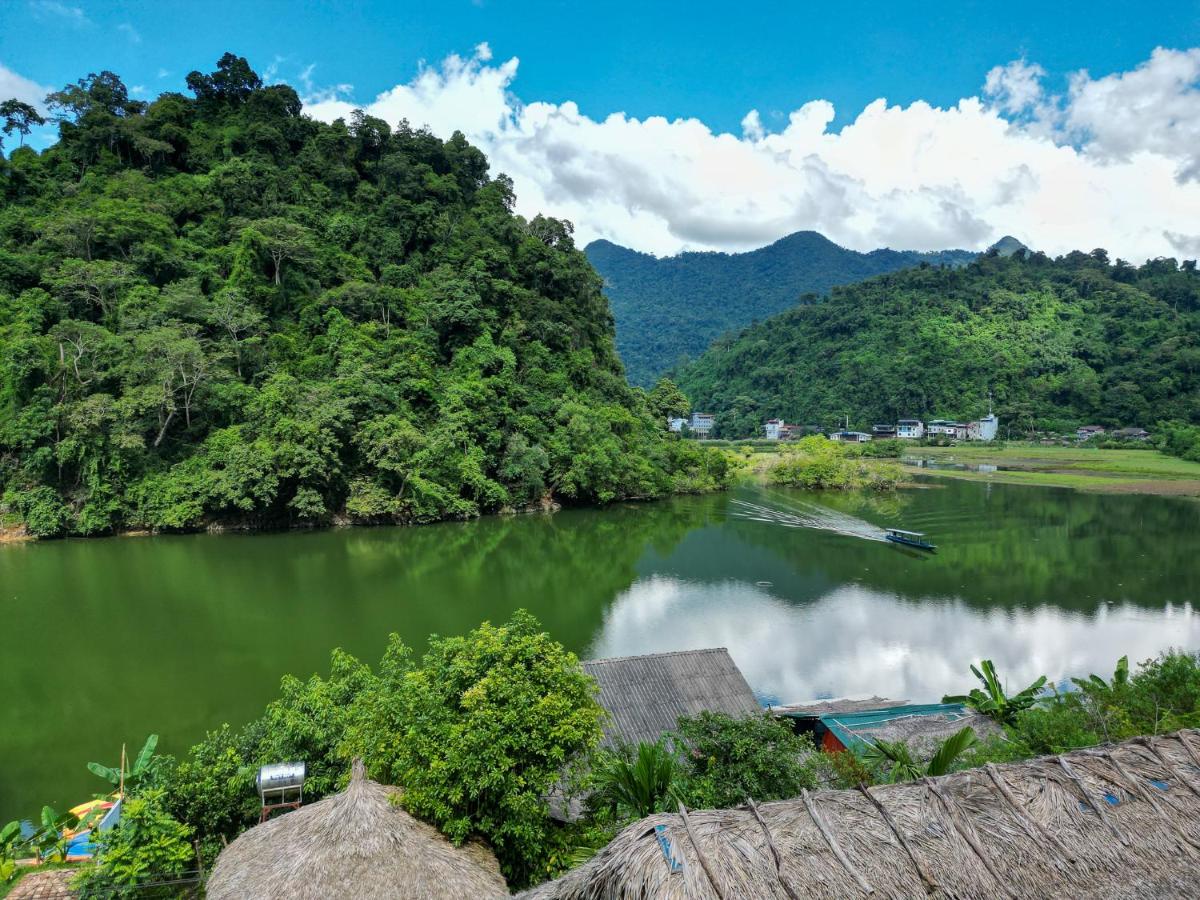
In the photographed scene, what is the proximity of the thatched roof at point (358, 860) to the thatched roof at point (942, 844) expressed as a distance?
4.76ft

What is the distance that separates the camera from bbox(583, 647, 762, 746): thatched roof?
25.8 ft

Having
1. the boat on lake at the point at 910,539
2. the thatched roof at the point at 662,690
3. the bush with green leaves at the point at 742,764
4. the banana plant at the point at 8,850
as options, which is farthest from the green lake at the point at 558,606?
the bush with green leaves at the point at 742,764

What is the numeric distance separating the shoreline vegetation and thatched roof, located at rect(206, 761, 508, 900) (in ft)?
0.60

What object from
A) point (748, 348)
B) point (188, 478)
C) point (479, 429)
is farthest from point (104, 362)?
point (748, 348)

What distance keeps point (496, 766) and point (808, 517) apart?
80.4ft

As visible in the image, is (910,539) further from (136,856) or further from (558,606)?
(136,856)

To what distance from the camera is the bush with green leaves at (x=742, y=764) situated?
4.75 meters

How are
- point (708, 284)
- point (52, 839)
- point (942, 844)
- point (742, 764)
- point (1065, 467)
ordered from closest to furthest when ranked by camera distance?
point (942, 844) < point (742, 764) < point (52, 839) < point (1065, 467) < point (708, 284)

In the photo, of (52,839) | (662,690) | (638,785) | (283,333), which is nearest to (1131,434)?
(662,690)

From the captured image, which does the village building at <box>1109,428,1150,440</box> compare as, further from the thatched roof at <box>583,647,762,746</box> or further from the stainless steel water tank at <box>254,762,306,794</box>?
the stainless steel water tank at <box>254,762,306,794</box>

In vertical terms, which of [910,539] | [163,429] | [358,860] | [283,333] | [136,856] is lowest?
[910,539]

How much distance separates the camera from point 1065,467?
39.4m

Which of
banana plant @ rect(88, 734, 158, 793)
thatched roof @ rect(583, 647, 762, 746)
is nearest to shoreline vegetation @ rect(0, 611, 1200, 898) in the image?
banana plant @ rect(88, 734, 158, 793)

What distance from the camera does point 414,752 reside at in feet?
16.8
